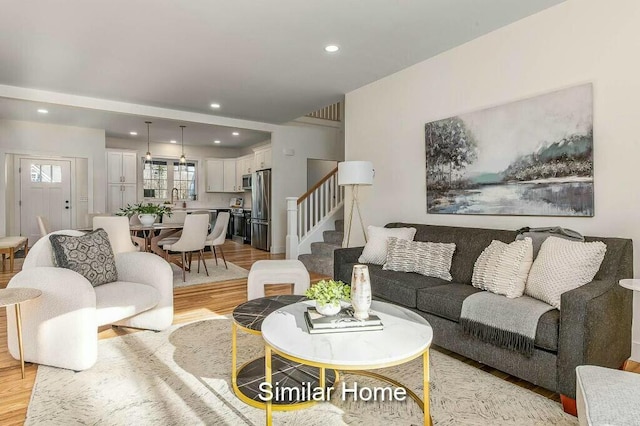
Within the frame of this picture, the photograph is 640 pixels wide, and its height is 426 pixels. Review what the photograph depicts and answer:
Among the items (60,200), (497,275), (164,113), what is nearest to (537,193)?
(497,275)

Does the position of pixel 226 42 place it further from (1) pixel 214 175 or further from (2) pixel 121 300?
(1) pixel 214 175

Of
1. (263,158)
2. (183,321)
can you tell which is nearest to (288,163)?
(263,158)

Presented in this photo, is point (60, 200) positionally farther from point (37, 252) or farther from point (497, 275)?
point (497, 275)

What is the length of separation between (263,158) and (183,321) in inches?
207

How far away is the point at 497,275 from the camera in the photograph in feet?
8.11

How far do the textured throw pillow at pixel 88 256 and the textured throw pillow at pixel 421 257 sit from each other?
2.26m

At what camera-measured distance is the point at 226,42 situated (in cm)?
356

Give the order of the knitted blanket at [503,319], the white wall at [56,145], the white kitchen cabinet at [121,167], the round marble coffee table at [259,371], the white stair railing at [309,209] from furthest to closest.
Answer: the white kitchen cabinet at [121,167], the white wall at [56,145], the white stair railing at [309,209], the knitted blanket at [503,319], the round marble coffee table at [259,371]

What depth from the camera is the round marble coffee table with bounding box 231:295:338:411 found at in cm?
193

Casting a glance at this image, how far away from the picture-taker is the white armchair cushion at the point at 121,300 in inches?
96.1

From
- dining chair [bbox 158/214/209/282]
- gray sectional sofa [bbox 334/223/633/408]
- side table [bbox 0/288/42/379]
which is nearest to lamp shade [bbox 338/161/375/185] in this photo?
gray sectional sofa [bbox 334/223/633/408]

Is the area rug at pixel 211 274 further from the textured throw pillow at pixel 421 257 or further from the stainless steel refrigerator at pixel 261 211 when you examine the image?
the textured throw pillow at pixel 421 257

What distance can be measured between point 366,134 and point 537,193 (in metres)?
2.33

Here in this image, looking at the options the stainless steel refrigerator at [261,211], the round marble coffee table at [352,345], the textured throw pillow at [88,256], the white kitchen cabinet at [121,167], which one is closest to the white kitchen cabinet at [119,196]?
the white kitchen cabinet at [121,167]
